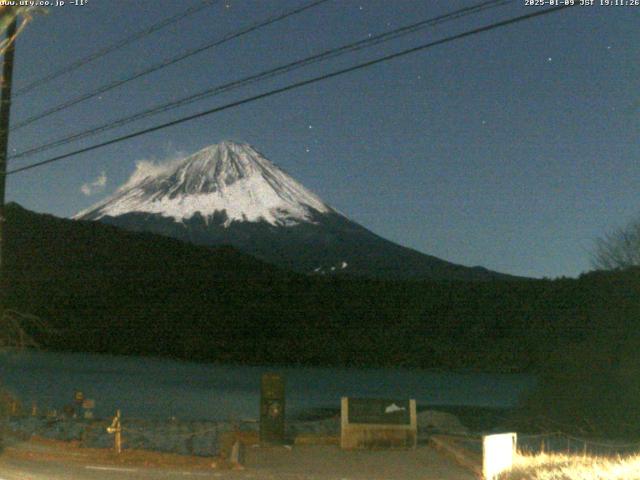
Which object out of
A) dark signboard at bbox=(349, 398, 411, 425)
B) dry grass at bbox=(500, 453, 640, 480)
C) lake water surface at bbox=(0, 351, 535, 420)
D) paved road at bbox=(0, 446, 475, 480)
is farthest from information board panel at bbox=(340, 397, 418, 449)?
lake water surface at bbox=(0, 351, 535, 420)

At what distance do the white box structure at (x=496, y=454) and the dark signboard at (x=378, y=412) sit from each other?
144 inches

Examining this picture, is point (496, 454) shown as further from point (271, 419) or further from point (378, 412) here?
point (271, 419)

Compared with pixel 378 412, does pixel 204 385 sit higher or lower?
lower

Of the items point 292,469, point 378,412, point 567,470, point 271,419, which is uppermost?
point 378,412

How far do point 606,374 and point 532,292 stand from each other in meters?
66.2

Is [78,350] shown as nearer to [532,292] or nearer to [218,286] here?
[218,286]

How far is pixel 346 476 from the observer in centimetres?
1370

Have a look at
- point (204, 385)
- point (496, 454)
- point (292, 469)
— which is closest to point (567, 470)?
point (496, 454)

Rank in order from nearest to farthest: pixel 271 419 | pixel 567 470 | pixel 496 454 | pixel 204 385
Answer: pixel 567 470, pixel 496 454, pixel 271 419, pixel 204 385

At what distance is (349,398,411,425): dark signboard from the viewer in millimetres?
17141

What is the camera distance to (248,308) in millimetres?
109500

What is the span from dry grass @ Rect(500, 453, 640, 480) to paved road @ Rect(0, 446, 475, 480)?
940 mm

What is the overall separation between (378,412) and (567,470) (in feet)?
18.1

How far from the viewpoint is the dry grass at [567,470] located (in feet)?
37.5
